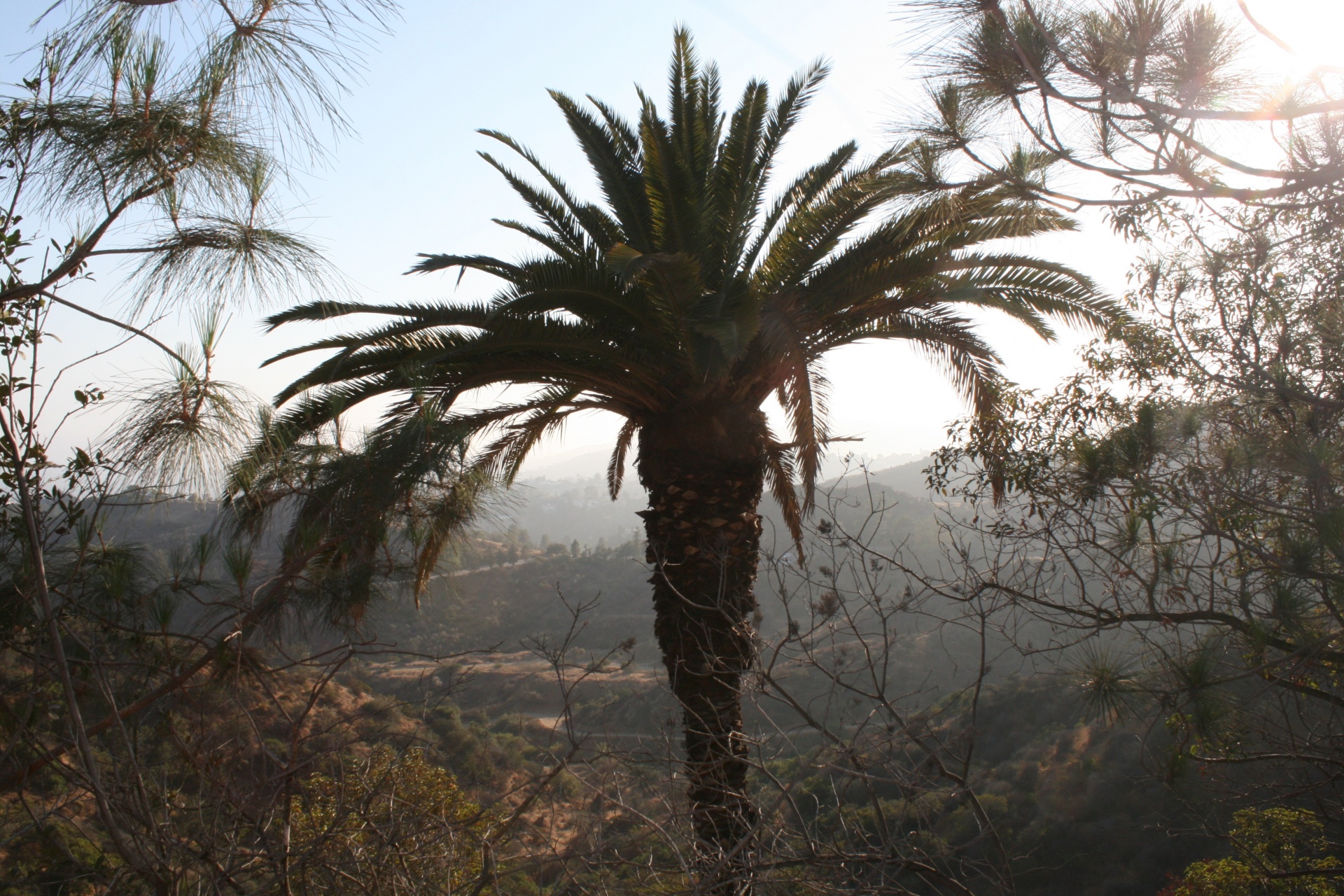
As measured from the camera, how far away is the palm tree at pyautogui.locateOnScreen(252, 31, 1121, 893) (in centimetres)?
570

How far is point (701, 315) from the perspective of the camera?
5242mm

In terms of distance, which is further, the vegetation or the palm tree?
the palm tree

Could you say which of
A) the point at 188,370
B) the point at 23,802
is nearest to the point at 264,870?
the point at 23,802

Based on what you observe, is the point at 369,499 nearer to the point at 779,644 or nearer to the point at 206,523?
the point at 206,523

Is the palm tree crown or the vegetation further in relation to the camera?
the palm tree crown

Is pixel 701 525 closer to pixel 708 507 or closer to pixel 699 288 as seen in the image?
pixel 708 507

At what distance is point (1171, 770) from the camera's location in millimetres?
3635

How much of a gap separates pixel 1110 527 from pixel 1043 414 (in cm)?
104

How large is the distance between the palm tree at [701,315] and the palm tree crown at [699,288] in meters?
0.02

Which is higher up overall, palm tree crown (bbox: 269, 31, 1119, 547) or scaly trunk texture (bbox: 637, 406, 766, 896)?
palm tree crown (bbox: 269, 31, 1119, 547)

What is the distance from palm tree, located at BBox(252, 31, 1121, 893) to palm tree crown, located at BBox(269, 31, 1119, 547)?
0.05ft

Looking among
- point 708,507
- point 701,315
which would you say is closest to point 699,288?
point 701,315

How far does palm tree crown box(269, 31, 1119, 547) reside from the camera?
568 centimetres

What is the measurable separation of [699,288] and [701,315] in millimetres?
214
